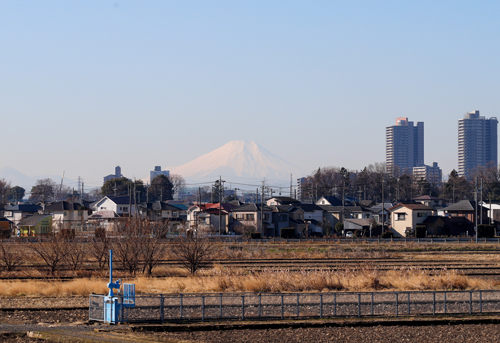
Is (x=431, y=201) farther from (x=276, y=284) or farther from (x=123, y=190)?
(x=276, y=284)

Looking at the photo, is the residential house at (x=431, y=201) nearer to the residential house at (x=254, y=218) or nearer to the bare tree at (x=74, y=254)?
the residential house at (x=254, y=218)

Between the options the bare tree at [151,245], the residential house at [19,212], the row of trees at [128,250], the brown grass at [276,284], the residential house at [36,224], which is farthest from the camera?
the residential house at [19,212]

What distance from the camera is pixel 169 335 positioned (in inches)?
752

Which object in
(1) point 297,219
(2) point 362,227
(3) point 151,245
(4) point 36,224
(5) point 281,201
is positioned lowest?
(2) point 362,227

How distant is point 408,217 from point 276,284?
62936 millimetres

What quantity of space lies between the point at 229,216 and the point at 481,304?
69610 millimetres

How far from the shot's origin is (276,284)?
1109 inches

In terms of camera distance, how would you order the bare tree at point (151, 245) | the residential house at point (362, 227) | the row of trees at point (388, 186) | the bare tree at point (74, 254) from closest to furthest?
1. the bare tree at point (151, 245)
2. the bare tree at point (74, 254)
3. the residential house at point (362, 227)
4. the row of trees at point (388, 186)

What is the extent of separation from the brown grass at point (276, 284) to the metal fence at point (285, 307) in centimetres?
286

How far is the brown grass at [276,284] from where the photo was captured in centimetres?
2802

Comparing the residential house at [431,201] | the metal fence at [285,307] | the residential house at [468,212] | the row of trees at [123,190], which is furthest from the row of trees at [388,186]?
the metal fence at [285,307]

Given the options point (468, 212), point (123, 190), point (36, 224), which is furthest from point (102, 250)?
point (123, 190)

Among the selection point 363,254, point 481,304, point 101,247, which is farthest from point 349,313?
point 363,254

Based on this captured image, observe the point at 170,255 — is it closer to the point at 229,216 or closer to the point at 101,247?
the point at 101,247
